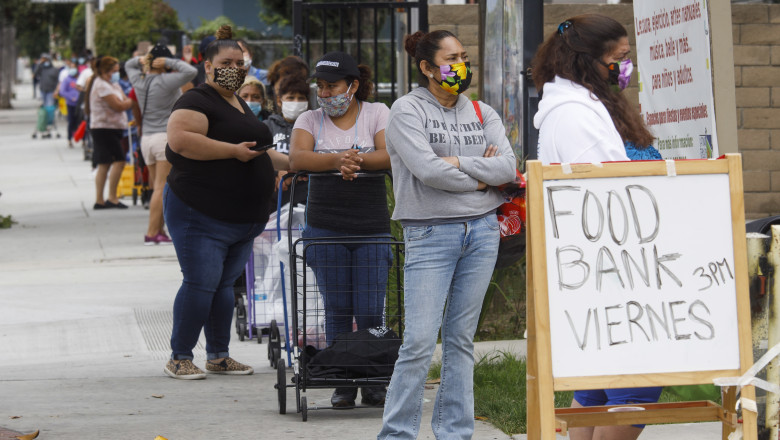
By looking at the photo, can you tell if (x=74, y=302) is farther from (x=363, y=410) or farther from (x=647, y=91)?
(x=647, y=91)

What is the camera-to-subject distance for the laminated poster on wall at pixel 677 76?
5699 millimetres

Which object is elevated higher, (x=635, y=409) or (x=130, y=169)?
(x=130, y=169)

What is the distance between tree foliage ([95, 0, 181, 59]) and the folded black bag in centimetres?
1969

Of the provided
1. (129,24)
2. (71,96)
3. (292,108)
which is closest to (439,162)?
(292,108)

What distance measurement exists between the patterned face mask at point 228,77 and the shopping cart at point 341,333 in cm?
93

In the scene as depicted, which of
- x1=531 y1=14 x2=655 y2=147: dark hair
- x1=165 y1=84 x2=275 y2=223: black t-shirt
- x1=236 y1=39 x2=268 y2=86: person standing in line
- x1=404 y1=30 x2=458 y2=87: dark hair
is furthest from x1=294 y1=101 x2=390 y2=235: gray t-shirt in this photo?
x1=236 y1=39 x2=268 y2=86: person standing in line

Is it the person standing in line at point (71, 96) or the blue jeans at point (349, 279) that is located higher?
the person standing in line at point (71, 96)

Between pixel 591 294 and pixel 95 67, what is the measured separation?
12311mm

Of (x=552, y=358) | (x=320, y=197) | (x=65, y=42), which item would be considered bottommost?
(x=552, y=358)


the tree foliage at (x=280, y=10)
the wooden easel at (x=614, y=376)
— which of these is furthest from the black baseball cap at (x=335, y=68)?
the tree foliage at (x=280, y=10)

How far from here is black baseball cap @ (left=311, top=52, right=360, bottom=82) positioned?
5871 mm

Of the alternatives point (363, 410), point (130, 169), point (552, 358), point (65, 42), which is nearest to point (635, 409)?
point (552, 358)

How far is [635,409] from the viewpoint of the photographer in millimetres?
4141

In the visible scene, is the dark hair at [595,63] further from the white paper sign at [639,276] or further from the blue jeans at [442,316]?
the blue jeans at [442,316]
